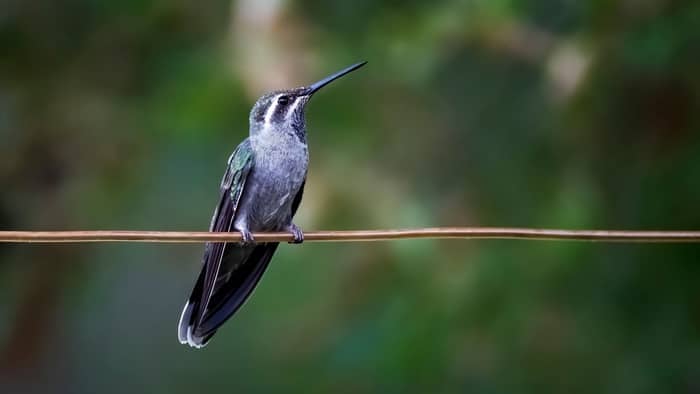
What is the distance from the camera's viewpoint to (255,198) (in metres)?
4.26

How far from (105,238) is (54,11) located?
506cm

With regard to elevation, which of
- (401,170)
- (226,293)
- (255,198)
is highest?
(401,170)

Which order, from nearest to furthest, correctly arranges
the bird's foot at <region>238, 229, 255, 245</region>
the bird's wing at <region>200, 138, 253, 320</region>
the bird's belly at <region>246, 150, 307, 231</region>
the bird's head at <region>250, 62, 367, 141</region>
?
the bird's foot at <region>238, 229, 255, 245</region>, the bird's wing at <region>200, 138, 253, 320</region>, the bird's belly at <region>246, 150, 307, 231</region>, the bird's head at <region>250, 62, 367, 141</region>

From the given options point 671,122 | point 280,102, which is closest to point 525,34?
point 671,122

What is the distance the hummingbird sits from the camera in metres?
4.07

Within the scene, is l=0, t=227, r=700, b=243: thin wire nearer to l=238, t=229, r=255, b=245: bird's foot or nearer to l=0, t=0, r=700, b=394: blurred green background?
l=238, t=229, r=255, b=245: bird's foot

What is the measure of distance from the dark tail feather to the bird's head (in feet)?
1.62

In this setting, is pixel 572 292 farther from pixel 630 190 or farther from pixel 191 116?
pixel 191 116

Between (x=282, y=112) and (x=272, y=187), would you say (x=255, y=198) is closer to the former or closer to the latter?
(x=272, y=187)

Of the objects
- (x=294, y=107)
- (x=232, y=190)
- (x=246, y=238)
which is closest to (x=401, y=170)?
(x=294, y=107)

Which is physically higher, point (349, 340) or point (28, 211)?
point (28, 211)

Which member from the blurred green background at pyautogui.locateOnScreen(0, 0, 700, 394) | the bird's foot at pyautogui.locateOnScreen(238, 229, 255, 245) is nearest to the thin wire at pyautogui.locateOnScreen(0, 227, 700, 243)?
the bird's foot at pyautogui.locateOnScreen(238, 229, 255, 245)

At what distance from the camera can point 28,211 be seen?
704 cm

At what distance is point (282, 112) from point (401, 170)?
2.59 m
